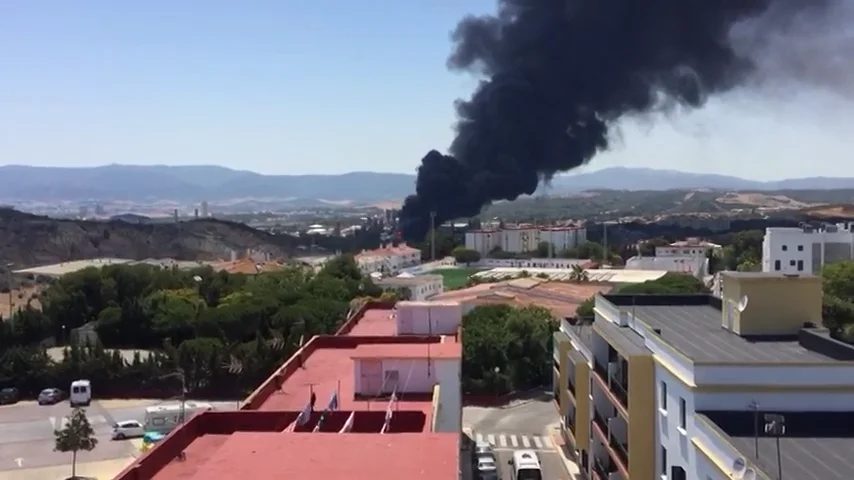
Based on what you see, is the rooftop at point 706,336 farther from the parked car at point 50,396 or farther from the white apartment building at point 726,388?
the parked car at point 50,396

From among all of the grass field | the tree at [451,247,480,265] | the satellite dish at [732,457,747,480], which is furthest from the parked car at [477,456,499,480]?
the tree at [451,247,480,265]

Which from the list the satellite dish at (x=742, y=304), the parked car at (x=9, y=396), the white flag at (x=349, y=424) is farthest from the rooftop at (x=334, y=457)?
the parked car at (x=9, y=396)

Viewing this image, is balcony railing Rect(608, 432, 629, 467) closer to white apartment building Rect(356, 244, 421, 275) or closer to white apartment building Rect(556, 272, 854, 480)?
white apartment building Rect(556, 272, 854, 480)

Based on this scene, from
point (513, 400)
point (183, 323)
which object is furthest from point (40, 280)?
point (513, 400)

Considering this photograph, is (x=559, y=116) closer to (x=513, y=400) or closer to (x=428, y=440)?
(x=513, y=400)

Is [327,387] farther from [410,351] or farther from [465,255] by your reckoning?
[465,255]

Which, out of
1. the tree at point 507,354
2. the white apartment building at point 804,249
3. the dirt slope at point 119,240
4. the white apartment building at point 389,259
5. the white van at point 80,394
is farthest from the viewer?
the dirt slope at point 119,240
